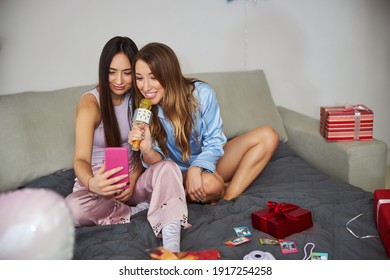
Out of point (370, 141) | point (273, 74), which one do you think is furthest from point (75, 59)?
point (370, 141)

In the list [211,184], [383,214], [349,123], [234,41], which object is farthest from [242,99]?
[383,214]

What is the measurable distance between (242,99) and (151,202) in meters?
0.72

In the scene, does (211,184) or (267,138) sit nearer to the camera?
(211,184)

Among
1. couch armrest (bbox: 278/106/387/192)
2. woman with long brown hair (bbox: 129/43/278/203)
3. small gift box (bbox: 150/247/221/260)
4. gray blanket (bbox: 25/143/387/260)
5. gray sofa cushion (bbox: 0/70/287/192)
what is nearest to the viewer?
small gift box (bbox: 150/247/221/260)

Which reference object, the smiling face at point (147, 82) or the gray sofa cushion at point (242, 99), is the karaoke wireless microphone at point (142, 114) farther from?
the gray sofa cushion at point (242, 99)

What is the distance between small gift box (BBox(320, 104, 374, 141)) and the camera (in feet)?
6.48

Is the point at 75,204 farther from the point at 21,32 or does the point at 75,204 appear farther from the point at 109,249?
the point at 21,32

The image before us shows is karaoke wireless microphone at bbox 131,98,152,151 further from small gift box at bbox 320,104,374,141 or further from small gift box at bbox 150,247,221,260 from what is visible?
small gift box at bbox 320,104,374,141

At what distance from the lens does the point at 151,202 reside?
4.90ft

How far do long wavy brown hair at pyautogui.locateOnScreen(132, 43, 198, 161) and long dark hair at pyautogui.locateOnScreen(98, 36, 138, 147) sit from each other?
0.13 feet

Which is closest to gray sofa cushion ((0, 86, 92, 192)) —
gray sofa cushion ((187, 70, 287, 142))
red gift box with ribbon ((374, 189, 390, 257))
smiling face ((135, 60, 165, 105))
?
smiling face ((135, 60, 165, 105))

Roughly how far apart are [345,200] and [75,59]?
98cm

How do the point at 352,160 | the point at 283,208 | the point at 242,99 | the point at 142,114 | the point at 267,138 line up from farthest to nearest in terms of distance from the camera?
the point at 242,99 → the point at 352,160 → the point at 267,138 → the point at 283,208 → the point at 142,114

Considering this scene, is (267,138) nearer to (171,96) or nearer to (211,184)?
(211,184)
